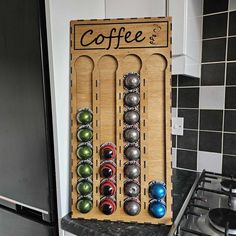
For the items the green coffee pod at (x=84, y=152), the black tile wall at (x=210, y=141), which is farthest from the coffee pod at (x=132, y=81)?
the black tile wall at (x=210, y=141)

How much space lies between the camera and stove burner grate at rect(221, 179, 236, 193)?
3.06 feet

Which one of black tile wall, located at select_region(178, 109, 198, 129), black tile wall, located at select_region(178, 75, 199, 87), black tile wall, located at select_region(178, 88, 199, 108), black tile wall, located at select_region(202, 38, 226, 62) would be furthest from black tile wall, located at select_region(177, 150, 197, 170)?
black tile wall, located at select_region(202, 38, 226, 62)

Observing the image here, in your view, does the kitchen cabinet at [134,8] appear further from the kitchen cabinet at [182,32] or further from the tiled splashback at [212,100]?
the tiled splashback at [212,100]

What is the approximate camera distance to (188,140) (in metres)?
1.15

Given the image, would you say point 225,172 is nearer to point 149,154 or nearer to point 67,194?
point 149,154

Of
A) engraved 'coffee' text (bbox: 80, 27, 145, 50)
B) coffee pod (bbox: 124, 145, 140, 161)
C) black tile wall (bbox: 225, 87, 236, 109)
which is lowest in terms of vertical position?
coffee pod (bbox: 124, 145, 140, 161)

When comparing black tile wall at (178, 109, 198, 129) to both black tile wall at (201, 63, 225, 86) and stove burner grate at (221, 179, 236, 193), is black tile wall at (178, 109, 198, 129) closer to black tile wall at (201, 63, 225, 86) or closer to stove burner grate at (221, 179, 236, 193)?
black tile wall at (201, 63, 225, 86)

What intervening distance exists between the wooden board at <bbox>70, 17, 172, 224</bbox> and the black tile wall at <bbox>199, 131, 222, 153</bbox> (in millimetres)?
472

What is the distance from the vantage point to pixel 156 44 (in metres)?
0.71

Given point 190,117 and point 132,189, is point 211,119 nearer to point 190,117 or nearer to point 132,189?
point 190,117

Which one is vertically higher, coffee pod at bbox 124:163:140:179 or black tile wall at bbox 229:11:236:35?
black tile wall at bbox 229:11:236:35

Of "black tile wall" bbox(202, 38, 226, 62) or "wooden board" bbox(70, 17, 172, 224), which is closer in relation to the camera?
"wooden board" bbox(70, 17, 172, 224)

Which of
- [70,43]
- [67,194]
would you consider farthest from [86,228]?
[70,43]

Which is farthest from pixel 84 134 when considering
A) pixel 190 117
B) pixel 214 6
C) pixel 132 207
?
pixel 214 6
